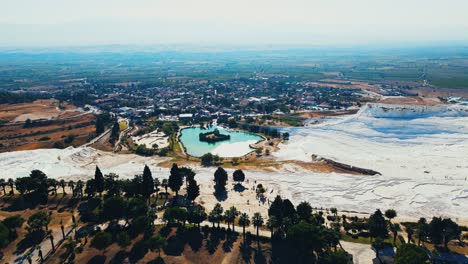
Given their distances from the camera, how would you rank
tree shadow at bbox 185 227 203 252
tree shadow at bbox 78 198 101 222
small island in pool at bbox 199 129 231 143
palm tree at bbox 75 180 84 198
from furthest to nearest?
small island in pool at bbox 199 129 231 143
palm tree at bbox 75 180 84 198
tree shadow at bbox 78 198 101 222
tree shadow at bbox 185 227 203 252

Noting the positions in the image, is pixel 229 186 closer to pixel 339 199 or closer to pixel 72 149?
pixel 339 199

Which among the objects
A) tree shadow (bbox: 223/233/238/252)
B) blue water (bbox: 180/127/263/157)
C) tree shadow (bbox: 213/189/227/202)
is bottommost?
blue water (bbox: 180/127/263/157)

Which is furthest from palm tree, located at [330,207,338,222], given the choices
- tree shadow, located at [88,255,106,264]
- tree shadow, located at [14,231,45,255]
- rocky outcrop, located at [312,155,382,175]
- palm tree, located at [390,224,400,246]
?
tree shadow, located at [14,231,45,255]

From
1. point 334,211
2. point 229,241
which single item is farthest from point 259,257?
point 334,211

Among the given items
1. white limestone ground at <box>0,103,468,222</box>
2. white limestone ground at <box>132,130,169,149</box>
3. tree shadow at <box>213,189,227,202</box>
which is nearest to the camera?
white limestone ground at <box>0,103,468,222</box>

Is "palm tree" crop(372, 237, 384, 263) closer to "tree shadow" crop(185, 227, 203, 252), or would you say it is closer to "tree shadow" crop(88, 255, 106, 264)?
"tree shadow" crop(185, 227, 203, 252)

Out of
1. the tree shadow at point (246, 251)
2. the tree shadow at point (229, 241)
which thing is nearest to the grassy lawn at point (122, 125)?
the tree shadow at point (229, 241)
